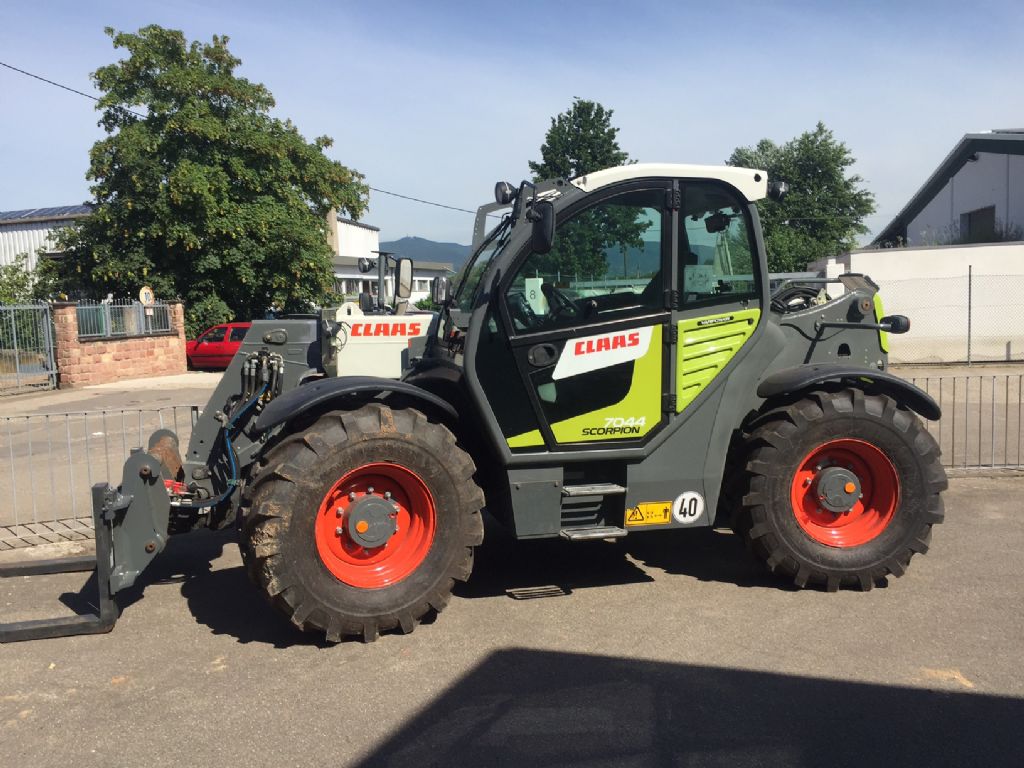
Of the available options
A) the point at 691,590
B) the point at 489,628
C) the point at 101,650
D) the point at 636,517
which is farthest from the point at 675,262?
the point at 101,650

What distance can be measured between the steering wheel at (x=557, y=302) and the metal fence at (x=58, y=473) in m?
3.12

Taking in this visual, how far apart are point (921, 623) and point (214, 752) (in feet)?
12.1

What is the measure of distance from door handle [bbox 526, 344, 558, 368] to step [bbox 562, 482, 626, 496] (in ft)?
2.44

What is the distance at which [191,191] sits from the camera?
24.2m

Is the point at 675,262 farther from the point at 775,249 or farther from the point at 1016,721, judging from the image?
the point at 775,249

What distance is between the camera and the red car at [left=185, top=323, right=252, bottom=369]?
24641mm

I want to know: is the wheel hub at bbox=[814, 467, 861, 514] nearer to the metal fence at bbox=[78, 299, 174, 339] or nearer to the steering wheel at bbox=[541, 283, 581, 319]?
the steering wheel at bbox=[541, 283, 581, 319]

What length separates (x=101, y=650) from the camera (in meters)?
4.49

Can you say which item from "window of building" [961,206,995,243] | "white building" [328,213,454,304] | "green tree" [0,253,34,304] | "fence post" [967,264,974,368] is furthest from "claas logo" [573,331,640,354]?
"white building" [328,213,454,304]

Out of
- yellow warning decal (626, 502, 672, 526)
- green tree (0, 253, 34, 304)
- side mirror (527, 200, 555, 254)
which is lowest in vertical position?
yellow warning decal (626, 502, 672, 526)

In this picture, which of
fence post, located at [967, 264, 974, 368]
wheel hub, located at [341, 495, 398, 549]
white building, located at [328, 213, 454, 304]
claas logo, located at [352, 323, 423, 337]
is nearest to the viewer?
wheel hub, located at [341, 495, 398, 549]

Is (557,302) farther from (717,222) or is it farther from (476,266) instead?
(717,222)

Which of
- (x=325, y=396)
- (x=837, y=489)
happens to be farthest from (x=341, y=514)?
(x=837, y=489)

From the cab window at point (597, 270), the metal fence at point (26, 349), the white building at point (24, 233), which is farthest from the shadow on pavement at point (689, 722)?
the white building at point (24, 233)
